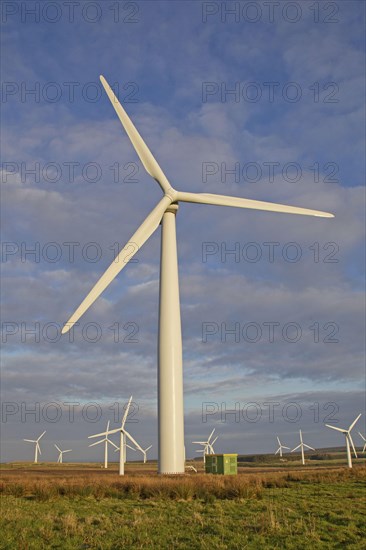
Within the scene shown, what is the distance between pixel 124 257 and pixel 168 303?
4215 mm

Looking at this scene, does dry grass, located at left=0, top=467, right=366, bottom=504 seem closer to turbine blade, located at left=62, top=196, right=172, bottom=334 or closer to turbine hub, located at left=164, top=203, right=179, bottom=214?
turbine blade, located at left=62, top=196, right=172, bottom=334

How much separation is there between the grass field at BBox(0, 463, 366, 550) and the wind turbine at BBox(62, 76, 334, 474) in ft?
15.2

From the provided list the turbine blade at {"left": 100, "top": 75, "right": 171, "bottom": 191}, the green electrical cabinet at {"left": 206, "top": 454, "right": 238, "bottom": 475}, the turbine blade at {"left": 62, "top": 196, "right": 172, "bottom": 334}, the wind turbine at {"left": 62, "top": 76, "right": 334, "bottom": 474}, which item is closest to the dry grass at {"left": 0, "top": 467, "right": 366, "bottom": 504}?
the wind turbine at {"left": 62, "top": 76, "right": 334, "bottom": 474}

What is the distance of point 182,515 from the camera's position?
65.6 feet

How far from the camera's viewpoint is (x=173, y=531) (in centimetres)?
1656

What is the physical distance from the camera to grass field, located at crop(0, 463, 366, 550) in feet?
49.6

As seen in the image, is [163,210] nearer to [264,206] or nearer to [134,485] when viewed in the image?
[264,206]

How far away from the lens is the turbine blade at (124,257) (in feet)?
103

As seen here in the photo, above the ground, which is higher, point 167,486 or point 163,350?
point 163,350

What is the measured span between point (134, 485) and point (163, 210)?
19116 mm

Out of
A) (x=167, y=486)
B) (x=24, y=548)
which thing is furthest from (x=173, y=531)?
(x=167, y=486)

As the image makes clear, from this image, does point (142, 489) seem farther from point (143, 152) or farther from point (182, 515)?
point (143, 152)

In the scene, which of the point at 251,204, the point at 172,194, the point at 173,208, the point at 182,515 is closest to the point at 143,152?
the point at 172,194

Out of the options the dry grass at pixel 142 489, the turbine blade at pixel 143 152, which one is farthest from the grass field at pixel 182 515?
the turbine blade at pixel 143 152
